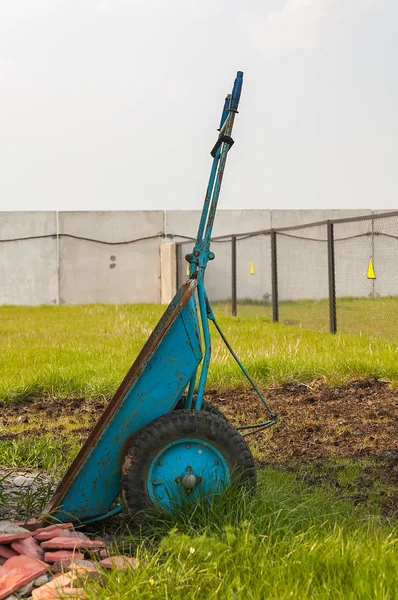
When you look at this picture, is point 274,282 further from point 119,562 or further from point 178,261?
point 119,562

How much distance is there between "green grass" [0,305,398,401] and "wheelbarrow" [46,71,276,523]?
3.24 metres

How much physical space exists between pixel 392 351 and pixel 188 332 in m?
4.76

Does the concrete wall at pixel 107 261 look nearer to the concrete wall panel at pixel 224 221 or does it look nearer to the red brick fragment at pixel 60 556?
the concrete wall panel at pixel 224 221

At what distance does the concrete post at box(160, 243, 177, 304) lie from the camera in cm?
1778

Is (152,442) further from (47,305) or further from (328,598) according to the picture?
(47,305)

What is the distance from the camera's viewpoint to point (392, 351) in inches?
288

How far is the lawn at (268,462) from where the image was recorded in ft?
7.47

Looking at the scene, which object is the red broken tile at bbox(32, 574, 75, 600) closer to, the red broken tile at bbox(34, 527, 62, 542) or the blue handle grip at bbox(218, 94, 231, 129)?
the red broken tile at bbox(34, 527, 62, 542)

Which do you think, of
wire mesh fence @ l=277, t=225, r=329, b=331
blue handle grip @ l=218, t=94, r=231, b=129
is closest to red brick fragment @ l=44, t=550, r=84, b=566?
blue handle grip @ l=218, t=94, r=231, b=129

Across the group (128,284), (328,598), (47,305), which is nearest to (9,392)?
(328,598)

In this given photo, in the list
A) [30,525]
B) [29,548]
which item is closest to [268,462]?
[30,525]

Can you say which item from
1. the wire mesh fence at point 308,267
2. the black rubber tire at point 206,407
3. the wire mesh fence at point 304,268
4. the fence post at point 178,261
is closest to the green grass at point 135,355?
the black rubber tire at point 206,407

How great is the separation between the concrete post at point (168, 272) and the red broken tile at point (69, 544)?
47.8 feet

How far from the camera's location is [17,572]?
244 cm
